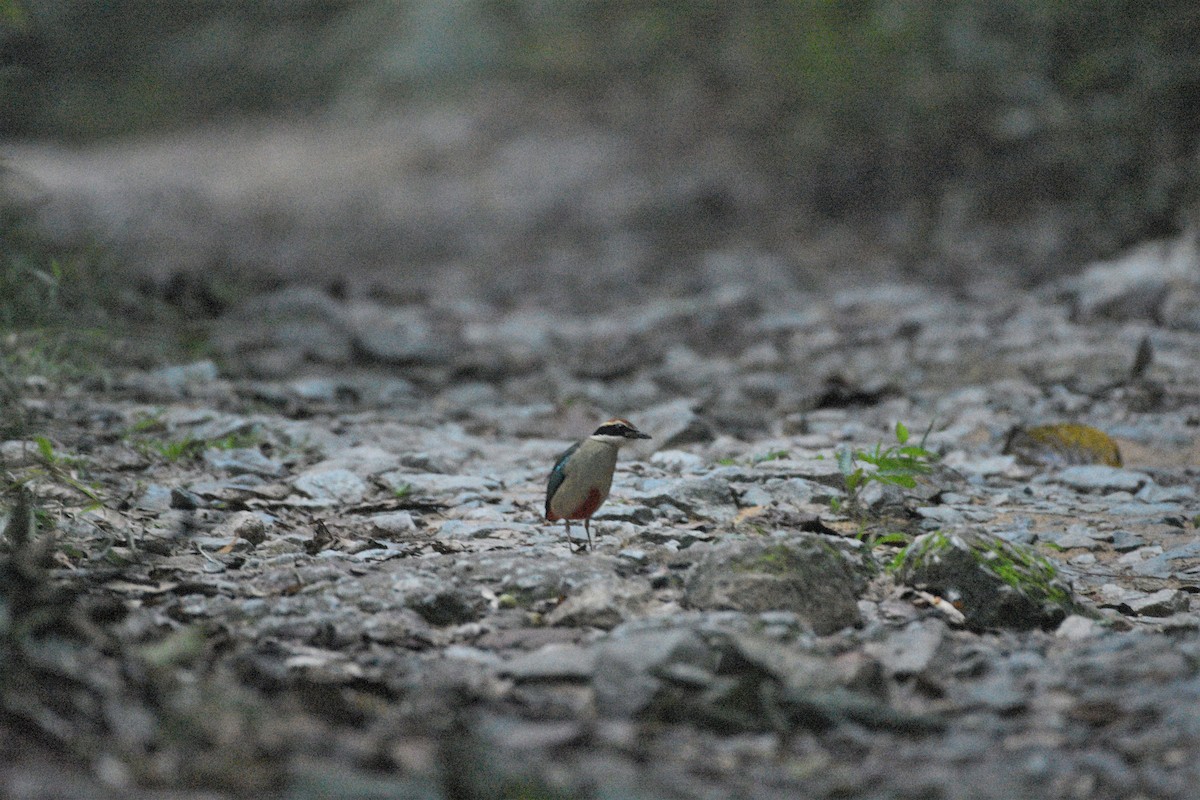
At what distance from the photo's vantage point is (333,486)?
394cm

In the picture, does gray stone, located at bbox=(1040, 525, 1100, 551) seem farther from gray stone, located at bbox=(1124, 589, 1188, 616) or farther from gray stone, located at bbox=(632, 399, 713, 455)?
gray stone, located at bbox=(632, 399, 713, 455)

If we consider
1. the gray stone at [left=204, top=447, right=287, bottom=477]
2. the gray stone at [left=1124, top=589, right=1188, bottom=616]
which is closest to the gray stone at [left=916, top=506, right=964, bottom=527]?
the gray stone at [left=1124, top=589, right=1188, bottom=616]

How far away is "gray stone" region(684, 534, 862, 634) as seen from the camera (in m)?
2.75

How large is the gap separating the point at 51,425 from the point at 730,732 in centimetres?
304

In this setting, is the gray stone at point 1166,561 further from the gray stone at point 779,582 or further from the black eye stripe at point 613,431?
the black eye stripe at point 613,431

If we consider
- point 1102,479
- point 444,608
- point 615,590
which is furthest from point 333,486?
point 1102,479

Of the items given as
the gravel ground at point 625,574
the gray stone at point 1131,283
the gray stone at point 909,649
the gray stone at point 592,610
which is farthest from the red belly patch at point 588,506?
the gray stone at point 1131,283

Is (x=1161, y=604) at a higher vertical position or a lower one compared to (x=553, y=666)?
lower

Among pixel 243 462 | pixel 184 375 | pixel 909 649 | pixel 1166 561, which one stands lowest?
pixel 1166 561

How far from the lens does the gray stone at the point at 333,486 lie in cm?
387

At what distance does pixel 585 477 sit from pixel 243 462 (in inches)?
57.9

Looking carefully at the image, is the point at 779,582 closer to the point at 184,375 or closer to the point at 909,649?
the point at 909,649

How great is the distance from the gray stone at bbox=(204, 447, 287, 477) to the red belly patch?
1.29m

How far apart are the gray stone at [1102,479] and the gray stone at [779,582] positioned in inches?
63.9
